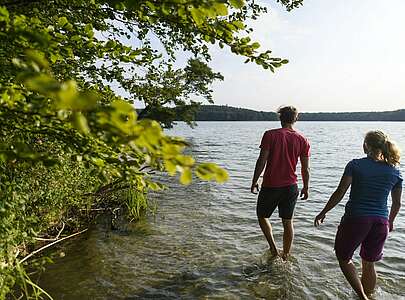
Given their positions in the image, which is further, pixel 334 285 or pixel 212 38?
pixel 334 285

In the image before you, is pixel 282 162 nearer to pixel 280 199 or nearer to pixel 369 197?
pixel 280 199

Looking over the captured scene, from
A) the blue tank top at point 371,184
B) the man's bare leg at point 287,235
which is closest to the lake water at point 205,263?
the man's bare leg at point 287,235

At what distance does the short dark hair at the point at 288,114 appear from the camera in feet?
19.4

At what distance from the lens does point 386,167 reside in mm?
4461

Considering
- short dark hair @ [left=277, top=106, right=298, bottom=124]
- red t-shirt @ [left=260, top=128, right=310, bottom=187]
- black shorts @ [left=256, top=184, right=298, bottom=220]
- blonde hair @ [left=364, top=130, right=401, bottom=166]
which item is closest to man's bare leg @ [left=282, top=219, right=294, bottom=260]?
black shorts @ [left=256, top=184, right=298, bottom=220]

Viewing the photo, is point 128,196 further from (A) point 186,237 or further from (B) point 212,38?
(B) point 212,38

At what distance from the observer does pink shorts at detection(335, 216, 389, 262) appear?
4520mm

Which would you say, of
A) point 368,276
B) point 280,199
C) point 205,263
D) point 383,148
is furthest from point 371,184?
point 205,263

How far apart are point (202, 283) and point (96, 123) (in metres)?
4.66

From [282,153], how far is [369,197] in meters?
1.69

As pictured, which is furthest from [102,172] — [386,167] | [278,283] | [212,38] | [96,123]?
[278,283]

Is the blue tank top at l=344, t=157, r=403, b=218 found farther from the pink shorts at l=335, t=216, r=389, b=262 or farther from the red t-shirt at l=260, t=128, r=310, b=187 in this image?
the red t-shirt at l=260, t=128, r=310, b=187

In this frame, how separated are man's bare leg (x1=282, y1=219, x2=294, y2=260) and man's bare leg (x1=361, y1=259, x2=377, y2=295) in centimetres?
145

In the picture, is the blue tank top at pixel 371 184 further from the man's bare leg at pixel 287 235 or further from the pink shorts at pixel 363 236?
the man's bare leg at pixel 287 235
